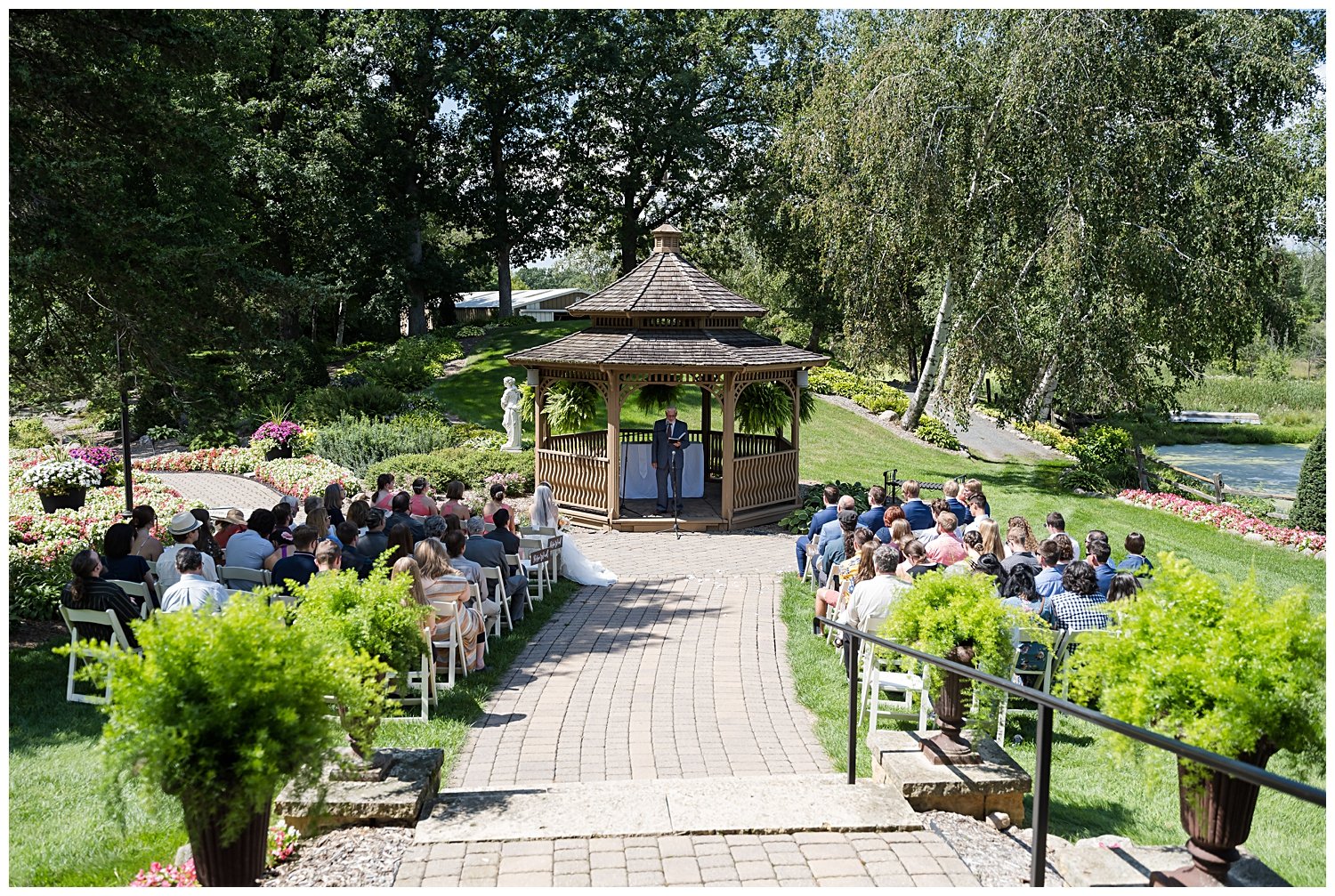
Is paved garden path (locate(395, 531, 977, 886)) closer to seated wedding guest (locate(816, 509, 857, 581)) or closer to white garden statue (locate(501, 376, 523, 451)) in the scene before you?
seated wedding guest (locate(816, 509, 857, 581))

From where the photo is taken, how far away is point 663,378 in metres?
17.5

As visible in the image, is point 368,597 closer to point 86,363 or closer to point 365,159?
point 86,363

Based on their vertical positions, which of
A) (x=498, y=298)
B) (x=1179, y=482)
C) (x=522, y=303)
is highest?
(x=498, y=298)

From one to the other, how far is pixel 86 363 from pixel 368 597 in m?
8.71

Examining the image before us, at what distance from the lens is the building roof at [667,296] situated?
18125 mm

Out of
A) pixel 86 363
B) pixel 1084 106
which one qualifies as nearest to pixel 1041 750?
pixel 86 363

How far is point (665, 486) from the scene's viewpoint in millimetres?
17266

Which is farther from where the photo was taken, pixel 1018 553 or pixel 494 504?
pixel 494 504

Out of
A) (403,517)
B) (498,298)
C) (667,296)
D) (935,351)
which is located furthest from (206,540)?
(498,298)

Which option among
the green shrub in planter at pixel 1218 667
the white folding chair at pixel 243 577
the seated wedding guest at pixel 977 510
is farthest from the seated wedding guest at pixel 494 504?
the green shrub in planter at pixel 1218 667

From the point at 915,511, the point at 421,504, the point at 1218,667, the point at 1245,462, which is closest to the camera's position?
the point at 1218,667

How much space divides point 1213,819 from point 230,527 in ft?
31.0

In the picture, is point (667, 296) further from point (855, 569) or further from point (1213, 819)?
point (1213, 819)

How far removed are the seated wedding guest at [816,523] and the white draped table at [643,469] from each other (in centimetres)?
549
